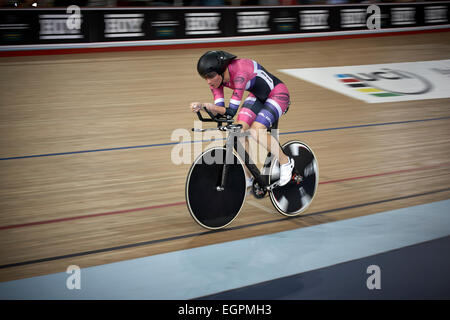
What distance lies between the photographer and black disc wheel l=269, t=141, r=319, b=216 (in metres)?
3.54

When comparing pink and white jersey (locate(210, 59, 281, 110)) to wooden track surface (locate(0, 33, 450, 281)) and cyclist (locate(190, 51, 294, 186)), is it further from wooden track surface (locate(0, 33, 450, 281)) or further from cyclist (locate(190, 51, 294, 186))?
wooden track surface (locate(0, 33, 450, 281))

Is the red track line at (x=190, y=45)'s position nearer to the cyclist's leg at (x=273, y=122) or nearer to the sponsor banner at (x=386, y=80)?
the sponsor banner at (x=386, y=80)

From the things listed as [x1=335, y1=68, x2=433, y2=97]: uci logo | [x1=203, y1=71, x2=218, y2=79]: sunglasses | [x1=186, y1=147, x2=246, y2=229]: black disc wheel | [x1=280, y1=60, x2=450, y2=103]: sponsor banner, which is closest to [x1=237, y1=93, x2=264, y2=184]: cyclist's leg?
[x1=186, y1=147, x2=246, y2=229]: black disc wheel

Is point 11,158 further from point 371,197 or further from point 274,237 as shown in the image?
point 371,197

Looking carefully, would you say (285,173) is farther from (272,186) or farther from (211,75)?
(211,75)

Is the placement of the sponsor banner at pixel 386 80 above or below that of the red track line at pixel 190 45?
below

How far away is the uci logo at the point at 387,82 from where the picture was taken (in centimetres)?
776

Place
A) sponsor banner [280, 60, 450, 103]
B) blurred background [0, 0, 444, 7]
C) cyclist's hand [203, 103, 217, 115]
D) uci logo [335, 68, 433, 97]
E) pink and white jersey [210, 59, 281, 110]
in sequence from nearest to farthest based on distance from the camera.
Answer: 1. cyclist's hand [203, 103, 217, 115]
2. pink and white jersey [210, 59, 281, 110]
3. sponsor banner [280, 60, 450, 103]
4. uci logo [335, 68, 433, 97]
5. blurred background [0, 0, 444, 7]

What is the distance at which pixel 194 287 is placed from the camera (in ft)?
8.65

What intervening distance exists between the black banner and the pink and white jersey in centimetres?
722

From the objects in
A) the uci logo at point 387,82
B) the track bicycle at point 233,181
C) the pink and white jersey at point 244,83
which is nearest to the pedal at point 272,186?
the track bicycle at point 233,181

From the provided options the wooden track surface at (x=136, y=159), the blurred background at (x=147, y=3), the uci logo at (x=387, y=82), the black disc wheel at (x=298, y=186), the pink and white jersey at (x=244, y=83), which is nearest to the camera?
the pink and white jersey at (x=244, y=83)

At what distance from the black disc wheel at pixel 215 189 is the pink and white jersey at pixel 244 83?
345 mm
